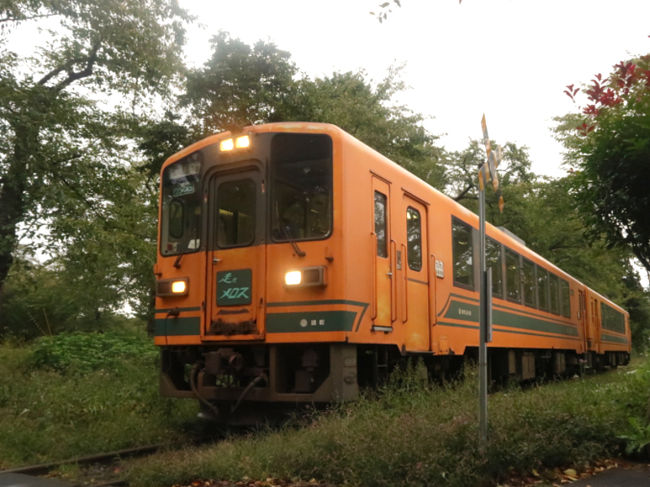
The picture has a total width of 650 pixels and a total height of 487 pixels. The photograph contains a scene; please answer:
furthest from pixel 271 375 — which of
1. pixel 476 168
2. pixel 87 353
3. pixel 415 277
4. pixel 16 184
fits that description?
pixel 476 168

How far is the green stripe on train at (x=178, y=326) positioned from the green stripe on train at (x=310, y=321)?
102cm

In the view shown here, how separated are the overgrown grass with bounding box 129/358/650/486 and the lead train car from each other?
75 cm

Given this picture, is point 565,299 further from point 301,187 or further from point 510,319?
point 301,187

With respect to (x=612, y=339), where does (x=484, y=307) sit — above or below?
above

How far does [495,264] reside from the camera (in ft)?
39.0

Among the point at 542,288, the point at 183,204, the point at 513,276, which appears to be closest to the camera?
the point at 183,204

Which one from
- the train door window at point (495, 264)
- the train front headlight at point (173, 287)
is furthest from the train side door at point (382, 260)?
the train door window at point (495, 264)

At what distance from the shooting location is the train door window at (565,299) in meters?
17.2

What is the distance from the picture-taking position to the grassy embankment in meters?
4.92

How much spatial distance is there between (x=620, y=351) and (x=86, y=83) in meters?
24.2

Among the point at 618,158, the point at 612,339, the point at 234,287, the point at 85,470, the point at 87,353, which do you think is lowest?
the point at 85,470

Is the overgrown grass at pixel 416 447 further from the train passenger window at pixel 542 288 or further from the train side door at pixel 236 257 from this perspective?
the train passenger window at pixel 542 288

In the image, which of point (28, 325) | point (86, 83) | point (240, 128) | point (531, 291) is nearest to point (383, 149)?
point (531, 291)

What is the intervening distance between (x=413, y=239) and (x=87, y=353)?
6.89 m
